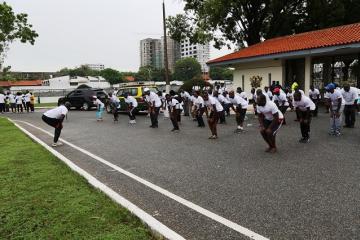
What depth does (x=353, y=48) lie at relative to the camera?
18219mm

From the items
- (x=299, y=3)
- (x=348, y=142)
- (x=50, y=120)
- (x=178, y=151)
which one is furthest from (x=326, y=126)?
(x=299, y=3)

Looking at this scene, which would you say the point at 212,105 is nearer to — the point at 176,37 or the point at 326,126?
the point at 326,126

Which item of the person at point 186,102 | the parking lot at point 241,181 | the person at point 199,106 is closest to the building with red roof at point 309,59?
the person at point 186,102

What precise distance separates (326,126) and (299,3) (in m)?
20.8

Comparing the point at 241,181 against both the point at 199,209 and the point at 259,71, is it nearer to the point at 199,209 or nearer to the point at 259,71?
the point at 199,209

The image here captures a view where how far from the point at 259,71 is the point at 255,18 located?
30.0 ft

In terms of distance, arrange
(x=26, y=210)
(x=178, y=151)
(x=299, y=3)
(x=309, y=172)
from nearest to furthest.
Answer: (x=26, y=210) → (x=309, y=172) → (x=178, y=151) → (x=299, y=3)

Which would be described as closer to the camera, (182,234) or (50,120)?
(182,234)

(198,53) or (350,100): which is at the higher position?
(198,53)

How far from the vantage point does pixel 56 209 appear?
5035mm

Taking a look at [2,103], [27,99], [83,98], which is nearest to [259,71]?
[83,98]

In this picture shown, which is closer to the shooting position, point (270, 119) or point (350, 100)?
point (270, 119)

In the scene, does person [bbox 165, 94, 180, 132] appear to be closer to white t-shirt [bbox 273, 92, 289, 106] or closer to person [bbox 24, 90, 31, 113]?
white t-shirt [bbox 273, 92, 289, 106]

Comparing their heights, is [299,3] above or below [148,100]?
above
